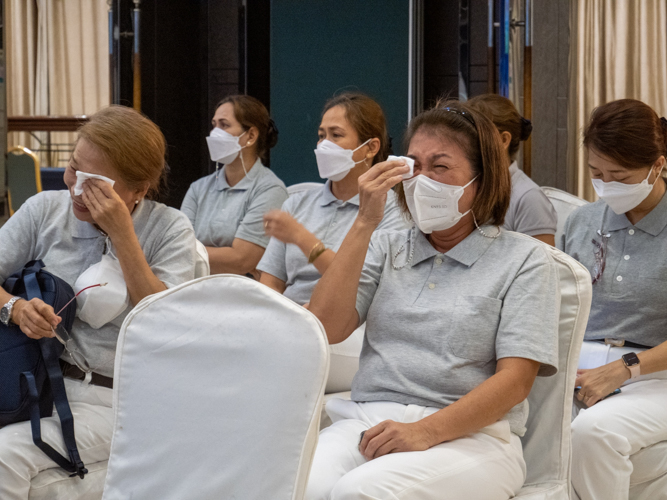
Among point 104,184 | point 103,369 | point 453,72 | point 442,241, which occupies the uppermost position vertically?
point 453,72

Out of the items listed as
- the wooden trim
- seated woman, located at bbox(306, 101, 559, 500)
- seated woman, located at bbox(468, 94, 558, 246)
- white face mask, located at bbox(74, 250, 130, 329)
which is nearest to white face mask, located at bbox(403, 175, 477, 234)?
seated woman, located at bbox(306, 101, 559, 500)

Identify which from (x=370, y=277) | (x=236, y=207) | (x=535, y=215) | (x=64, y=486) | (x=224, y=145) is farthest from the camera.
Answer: (x=224, y=145)

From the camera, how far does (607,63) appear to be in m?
3.66

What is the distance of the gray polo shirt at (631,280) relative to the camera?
6.73 feet

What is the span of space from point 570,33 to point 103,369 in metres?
2.73

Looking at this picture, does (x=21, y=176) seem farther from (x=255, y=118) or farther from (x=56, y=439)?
(x=56, y=439)

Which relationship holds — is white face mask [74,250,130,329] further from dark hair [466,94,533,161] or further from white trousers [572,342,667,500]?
dark hair [466,94,533,161]

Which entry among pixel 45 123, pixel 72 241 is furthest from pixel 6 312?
pixel 45 123

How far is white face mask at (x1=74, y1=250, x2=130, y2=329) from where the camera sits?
1.77m

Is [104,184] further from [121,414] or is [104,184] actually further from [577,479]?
[577,479]

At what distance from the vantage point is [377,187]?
1.71 metres

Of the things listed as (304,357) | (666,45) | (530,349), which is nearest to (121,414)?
(304,357)

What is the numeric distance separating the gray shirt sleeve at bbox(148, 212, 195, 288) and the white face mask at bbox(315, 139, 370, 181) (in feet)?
2.58

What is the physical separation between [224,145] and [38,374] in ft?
5.84
